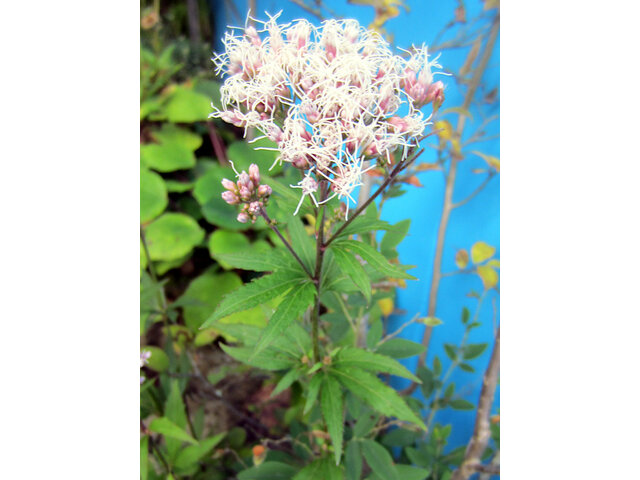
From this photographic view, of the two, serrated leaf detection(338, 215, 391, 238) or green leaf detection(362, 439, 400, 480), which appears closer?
serrated leaf detection(338, 215, 391, 238)

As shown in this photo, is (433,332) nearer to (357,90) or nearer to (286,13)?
(357,90)

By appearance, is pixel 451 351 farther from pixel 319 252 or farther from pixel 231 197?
pixel 231 197

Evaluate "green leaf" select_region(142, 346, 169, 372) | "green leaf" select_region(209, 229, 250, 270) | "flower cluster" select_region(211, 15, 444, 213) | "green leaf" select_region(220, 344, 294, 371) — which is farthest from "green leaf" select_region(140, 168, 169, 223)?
"flower cluster" select_region(211, 15, 444, 213)

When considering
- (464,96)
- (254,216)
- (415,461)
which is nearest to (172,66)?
(464,96)

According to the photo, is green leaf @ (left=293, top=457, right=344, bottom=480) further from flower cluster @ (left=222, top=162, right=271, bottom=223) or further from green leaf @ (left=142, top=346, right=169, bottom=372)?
A: green leaf @ (left=142, top=346, right=169, bottom=372)

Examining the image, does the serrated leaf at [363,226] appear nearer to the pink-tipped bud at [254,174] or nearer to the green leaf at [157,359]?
the pink-tipped bud at [254,174]

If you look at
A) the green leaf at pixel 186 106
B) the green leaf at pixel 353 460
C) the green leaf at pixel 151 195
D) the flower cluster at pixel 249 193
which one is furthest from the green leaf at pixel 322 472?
the green leaf at pixel 186 106
